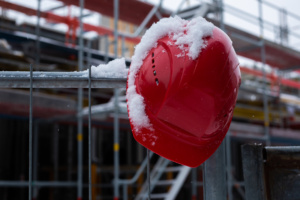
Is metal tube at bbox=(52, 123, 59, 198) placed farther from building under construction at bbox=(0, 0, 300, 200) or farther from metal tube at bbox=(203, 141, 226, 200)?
metal tube at bbox=(203, 141, 226, 200)

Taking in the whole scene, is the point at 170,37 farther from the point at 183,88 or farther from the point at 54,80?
the point at 54,80

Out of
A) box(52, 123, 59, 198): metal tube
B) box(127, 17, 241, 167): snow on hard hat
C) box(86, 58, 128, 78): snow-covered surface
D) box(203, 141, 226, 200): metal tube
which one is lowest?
box(203, 141, 226, 200): metal tube

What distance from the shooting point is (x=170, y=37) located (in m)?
1.21

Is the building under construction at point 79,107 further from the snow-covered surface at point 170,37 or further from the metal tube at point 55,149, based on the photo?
the snow-covered surface at point 170,37

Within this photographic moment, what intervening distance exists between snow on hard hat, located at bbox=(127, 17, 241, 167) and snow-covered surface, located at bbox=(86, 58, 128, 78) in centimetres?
13

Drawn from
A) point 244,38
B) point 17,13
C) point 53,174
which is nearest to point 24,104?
point 17,13

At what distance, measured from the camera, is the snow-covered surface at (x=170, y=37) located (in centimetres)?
114

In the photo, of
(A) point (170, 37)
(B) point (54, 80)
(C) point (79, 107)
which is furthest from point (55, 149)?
(A) point (170, 37)

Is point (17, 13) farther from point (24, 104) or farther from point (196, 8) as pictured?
point (196, 8)

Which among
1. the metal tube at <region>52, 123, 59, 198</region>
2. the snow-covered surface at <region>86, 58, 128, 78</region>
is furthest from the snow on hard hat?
the metal tube at <region>52, 123, 59, 198</region>

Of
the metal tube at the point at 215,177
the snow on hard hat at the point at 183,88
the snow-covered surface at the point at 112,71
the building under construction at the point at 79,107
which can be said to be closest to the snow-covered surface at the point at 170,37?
the snow on hard hat at the point at 183,88

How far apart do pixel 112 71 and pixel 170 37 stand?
306mm

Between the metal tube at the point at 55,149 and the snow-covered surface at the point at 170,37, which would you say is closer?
the snow-covered surface at the point at 170,37

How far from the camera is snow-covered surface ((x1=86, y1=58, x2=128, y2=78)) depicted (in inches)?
55.4
